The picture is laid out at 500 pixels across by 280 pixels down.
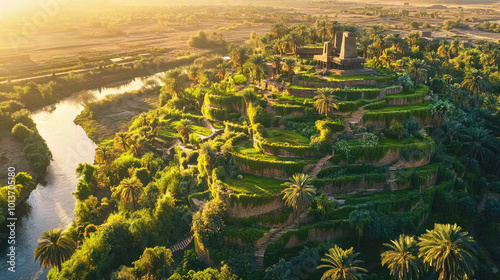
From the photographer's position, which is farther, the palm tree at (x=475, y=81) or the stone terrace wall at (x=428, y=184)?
the palm tree at (x=475, y=81)

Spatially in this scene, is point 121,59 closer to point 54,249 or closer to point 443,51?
point 443,51

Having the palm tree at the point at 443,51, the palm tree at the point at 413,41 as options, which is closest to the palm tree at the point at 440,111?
the palm tree at the point at 413,41

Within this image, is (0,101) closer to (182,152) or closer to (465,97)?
(182,152)

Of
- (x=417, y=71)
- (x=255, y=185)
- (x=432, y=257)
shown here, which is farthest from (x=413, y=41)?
(x=432, y=257)

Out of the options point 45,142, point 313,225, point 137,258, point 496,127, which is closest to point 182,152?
point 137,258

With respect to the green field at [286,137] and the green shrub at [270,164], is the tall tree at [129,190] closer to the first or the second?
the green shrub at [270,164]

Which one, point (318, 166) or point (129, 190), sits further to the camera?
point (129, 190)
